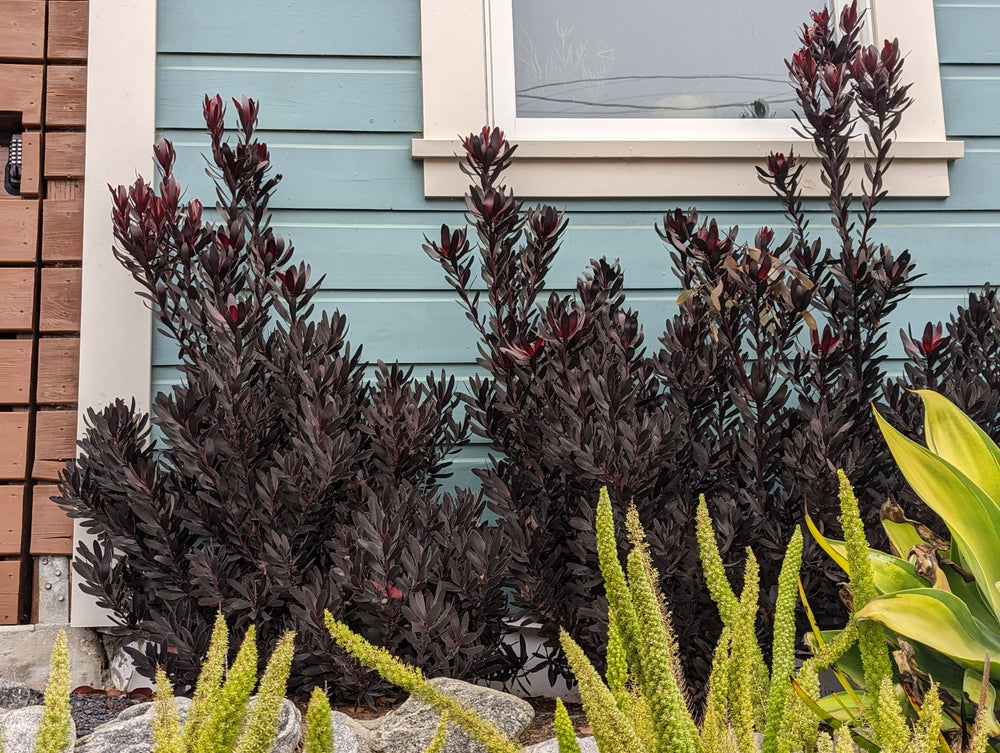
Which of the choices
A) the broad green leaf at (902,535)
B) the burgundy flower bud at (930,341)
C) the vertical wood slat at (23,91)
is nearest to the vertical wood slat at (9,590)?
the vertical wood slat at (23,91)

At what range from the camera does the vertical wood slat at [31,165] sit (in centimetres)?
262

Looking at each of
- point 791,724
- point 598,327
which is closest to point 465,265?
point 598,327

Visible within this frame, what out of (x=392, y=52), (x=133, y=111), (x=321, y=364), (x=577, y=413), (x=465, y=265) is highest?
(x=392, y=52)

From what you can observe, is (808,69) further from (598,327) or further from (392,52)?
(392,52)

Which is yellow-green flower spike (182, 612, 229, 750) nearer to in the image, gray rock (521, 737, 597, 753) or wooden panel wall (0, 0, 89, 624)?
gray rock (521, 737, 597, 753)

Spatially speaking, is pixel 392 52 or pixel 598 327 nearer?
pixel 598 327

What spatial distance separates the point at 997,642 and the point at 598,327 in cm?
119

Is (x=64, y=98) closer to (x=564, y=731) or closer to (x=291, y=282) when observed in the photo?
(x=291, y=282)

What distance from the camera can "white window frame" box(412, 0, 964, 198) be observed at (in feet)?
8.80

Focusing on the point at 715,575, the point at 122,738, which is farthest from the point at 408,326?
the point at 715,575

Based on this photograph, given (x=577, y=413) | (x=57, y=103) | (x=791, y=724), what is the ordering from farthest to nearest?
(x=57, y=103), (x=577, y=413), (x=791, y=724)

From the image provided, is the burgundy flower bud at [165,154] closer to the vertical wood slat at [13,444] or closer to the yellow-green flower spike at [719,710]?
the vertical wood slat at [13,444]

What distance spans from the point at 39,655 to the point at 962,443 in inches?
103

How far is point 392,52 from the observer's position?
274 centimetres
